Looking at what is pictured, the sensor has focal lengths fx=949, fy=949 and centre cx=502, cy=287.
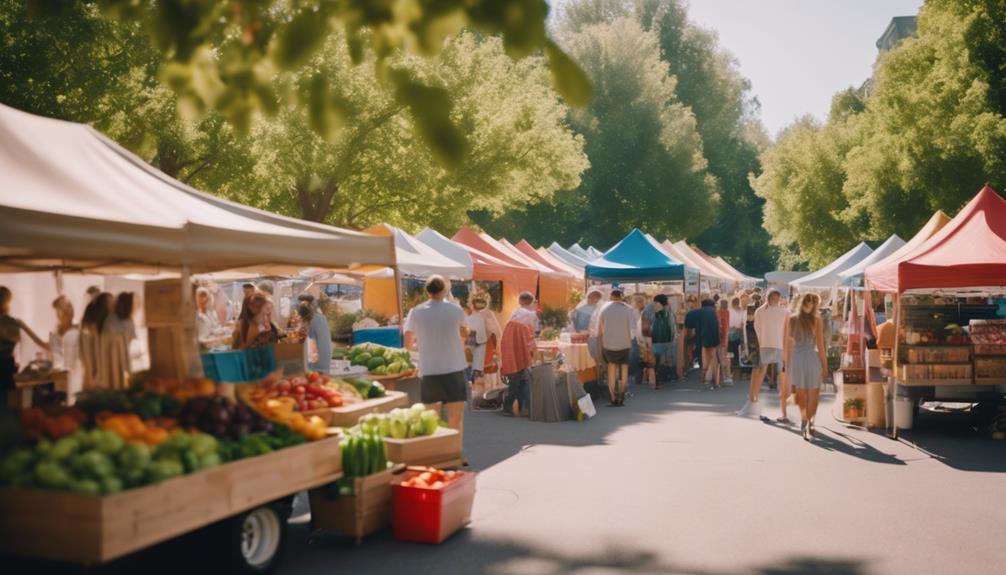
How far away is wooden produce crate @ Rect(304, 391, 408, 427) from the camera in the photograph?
27.4 ft

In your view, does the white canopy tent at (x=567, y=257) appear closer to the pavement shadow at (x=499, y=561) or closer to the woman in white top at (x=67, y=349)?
the woman in white top at (x=67, y=349)

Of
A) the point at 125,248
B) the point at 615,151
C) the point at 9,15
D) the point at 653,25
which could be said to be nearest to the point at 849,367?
the point at 125,248

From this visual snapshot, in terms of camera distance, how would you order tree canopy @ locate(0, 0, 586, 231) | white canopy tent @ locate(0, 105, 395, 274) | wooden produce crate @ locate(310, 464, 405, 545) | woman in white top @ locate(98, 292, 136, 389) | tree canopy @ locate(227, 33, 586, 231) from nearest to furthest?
white canopy tent @ locate(0, 105, 395, 274), wooden produce crate @ locate(310, 464, 405, 545), woman in white top @ locate(98, 292, 136, 389), tree canopy @ locate(0, 0, 586, 231), tree canopy @ locate(227, 33, 586, 231)

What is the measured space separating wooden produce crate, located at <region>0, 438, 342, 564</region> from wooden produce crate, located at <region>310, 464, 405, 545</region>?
1.39 metres

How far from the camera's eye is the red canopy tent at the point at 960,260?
11742 mm

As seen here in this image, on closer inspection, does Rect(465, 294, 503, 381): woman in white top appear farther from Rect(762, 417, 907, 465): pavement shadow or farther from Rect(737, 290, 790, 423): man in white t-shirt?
Rect(762, 417, 907, 465): pavement shadow

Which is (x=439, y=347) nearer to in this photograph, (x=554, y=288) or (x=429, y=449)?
(x=429, y=449)

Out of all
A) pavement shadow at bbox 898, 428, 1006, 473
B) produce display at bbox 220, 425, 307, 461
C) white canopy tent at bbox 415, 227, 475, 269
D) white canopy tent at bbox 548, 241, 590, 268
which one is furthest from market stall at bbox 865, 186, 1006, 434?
white canopy tent at bbox 548, 241, 590, 268

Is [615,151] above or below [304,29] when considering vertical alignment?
above

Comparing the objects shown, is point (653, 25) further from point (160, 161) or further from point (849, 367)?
point (849, 367)

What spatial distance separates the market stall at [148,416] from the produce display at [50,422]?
0.01m

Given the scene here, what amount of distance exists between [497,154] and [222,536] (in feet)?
83.7

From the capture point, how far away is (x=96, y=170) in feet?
23.5

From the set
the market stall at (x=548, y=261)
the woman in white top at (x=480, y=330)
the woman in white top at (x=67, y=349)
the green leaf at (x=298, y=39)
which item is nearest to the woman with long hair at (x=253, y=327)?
the woman in white top at (x=67, y=349)
